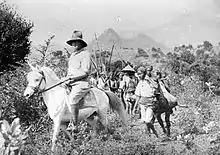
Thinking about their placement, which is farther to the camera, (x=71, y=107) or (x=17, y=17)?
(x=17, y=17)

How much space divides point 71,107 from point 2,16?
1491cm

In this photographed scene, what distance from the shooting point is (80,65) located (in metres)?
6.94

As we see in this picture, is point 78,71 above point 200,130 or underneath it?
above

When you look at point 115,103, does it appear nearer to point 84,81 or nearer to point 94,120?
point 94,120

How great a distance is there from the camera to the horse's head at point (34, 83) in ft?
23.0

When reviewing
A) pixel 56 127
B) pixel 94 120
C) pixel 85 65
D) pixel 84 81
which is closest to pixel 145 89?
pixel 94 120

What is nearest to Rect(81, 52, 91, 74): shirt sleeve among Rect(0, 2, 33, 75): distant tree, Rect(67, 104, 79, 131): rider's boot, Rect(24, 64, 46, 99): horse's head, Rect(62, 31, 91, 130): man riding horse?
Rect(62, 31, 91, 130): man riding horse

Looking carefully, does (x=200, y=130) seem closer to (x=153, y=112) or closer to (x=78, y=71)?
(x=153, y=112)

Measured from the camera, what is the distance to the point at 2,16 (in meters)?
20.5

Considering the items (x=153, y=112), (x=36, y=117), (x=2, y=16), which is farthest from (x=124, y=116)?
(x=2, y=16)

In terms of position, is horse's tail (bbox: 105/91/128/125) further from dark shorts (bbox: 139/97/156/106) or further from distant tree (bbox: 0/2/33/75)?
distant tree (bbox: 0/2/33/75)

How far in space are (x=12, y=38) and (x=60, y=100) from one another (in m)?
14.1

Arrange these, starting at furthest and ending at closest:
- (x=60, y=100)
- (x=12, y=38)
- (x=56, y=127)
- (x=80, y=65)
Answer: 1. (x=12, y=38)
2. (x=60, y=100)
3. (x=80, y=65)
4. (x=56, y=127)

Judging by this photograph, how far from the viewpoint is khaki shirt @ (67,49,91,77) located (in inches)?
272
